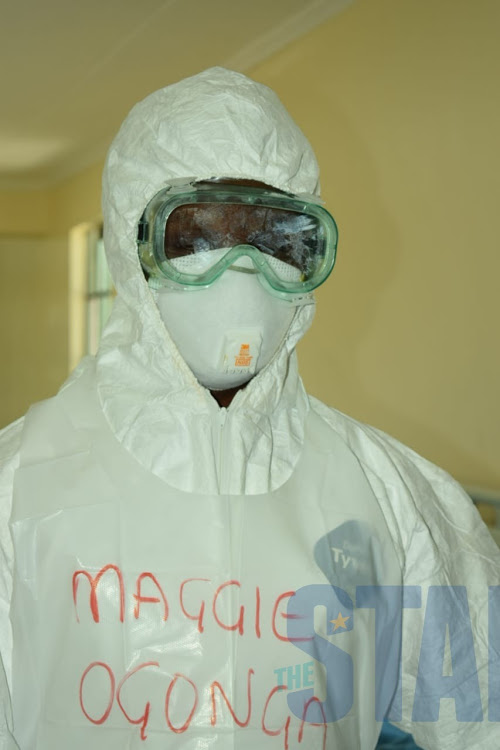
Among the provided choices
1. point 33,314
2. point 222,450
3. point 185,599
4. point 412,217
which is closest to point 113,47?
point 412,217

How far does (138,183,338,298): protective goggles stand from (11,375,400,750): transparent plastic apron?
0.18 m

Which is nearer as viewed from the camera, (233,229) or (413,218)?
(233,229)

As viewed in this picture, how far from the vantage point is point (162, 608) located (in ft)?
3.14

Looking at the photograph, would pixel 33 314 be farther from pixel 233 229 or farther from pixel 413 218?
pixel 233 229

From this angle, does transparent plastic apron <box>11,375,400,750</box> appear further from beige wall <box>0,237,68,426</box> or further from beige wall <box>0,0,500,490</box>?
beige wall <box>0,237,68,426</box>

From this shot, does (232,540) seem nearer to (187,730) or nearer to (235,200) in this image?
(187,730)

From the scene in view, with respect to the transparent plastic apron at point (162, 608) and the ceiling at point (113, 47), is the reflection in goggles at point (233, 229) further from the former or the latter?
the ceiling at point (113, 47)

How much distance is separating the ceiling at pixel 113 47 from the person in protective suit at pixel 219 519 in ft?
7.41

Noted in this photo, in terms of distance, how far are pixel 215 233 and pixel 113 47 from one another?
118 inches

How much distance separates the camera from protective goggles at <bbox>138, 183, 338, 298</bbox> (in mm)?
989

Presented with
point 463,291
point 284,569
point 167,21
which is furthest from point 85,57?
point 284,569

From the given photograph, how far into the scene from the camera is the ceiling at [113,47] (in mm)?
3268

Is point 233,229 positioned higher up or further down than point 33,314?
higher up

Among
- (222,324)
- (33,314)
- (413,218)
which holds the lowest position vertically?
(33,314)
